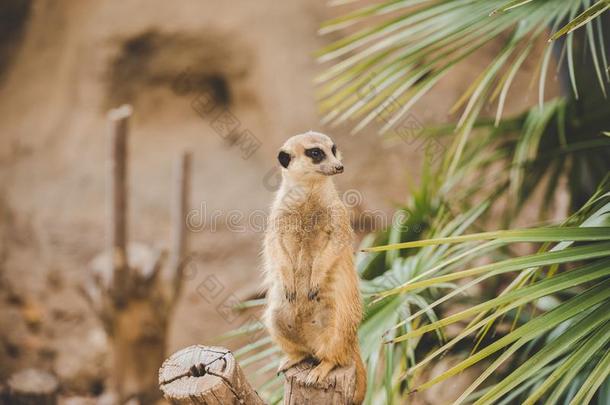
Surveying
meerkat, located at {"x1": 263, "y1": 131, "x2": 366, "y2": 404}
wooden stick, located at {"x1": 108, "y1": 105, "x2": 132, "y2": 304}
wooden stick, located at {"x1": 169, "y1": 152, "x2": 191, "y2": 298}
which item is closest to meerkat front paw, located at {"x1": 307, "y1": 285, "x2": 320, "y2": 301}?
meerkat, located at {"x1": 263, "y1": 131, "x2": 366, "y2": 404}

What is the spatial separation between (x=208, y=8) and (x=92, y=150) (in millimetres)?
1306

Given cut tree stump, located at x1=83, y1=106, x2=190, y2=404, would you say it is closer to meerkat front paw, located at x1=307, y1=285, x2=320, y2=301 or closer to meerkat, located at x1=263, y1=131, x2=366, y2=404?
meerkat, located at x1=263, y1=131, x2=366, y2=404

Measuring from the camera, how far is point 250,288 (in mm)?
4453

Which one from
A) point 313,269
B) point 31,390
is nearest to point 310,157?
point 313,269

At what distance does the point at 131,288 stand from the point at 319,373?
2.00 m

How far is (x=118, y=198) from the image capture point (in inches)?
125

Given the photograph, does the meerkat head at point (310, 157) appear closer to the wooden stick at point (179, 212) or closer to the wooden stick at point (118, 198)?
the wooden stick at point (118, 198)

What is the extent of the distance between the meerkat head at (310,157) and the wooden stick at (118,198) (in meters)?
1.41

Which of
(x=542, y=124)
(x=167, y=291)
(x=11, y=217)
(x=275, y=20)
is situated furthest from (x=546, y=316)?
(x=11, y=217)

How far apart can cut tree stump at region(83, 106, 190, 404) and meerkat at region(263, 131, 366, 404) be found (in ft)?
4.84

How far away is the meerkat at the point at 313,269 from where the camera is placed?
1650mm

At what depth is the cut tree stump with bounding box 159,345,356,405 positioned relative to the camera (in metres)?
1.39

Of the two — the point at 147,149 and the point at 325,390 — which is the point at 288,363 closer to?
the point at 325,390

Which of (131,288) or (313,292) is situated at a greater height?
(313,292)
